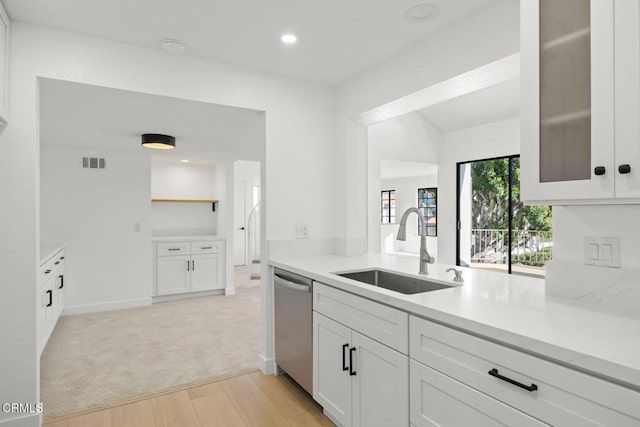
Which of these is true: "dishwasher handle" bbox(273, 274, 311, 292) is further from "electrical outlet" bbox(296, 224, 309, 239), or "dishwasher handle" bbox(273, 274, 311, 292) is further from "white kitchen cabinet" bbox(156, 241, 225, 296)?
"white kitchen cabinet" bbox(156, 241, 225, 296)

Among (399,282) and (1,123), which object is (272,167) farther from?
(1,123)

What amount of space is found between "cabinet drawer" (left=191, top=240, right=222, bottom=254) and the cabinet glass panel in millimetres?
4904

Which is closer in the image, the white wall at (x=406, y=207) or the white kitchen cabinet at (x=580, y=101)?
the white kitchen cabinet at (x=580, y=101)

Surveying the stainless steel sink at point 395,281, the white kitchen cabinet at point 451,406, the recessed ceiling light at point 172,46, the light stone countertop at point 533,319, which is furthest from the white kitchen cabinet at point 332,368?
the recessed ceiling light at point 172,46

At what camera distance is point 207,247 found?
555 cm

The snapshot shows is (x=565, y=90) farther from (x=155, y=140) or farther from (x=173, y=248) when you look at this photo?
(x=173, y=248)

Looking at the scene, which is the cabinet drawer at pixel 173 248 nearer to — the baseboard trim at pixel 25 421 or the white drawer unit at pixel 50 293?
the white drawer unit at pixel 50 293

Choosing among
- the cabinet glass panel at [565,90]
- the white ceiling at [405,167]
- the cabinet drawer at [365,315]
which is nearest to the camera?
the cabinet glass panel at [565,90]

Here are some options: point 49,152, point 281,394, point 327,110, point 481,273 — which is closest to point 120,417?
point 281,394

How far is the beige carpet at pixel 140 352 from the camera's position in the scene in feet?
8.64

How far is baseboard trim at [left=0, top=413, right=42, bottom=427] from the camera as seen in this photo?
6.66ft

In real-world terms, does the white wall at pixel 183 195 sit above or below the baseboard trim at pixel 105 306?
above

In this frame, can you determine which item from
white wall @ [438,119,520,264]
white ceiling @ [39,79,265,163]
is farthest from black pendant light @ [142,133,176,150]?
white wall @ [438,119,520,264]

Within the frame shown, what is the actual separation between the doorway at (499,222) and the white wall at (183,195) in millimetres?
4439
